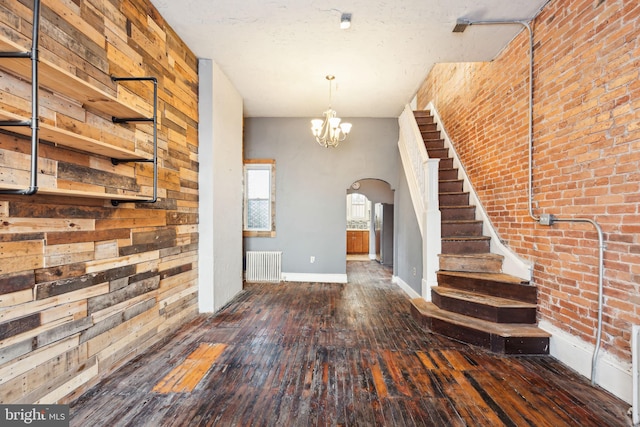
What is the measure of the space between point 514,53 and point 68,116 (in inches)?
162

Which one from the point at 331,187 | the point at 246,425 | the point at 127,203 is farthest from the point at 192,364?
the point at 331,187

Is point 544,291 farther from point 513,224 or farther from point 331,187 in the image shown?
point 331,187

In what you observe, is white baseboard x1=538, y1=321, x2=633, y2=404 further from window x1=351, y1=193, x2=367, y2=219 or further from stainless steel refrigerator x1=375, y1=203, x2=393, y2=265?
window x1=351, y1=193, x2=367, y2=219

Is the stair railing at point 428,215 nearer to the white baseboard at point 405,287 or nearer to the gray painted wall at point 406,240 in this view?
the gray painted wall at point 406,240

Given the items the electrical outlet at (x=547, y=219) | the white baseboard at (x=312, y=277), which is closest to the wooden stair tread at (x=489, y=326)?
the electrical outlet at (x=547, y=219)

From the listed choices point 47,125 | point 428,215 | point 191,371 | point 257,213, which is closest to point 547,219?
point 428,215

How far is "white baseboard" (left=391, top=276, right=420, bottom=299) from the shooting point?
14.6 ft

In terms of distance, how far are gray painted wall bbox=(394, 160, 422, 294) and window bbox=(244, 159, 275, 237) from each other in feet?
8.54

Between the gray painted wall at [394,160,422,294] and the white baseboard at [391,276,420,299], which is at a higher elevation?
the gray painted wall at [394,160,422,294]

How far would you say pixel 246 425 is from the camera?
1709 mm

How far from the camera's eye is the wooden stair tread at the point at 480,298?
273cm

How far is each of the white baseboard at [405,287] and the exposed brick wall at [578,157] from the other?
Result: 166 centimetres

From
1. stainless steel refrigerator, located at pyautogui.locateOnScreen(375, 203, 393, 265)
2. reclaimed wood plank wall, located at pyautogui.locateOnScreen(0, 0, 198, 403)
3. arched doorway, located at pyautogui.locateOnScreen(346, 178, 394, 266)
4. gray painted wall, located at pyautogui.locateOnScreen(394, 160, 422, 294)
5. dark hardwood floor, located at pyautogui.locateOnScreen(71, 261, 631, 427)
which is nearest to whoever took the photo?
reclaimed wood plank wall, located at pyautogui.locateOnScreen(0, 0, 198, 403)

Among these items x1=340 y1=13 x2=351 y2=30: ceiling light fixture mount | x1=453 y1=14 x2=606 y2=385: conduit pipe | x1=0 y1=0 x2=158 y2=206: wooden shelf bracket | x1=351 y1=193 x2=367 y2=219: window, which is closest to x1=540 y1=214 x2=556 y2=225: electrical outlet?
x1=453 y1=14 x2=606 y2=385: conduit pipe
